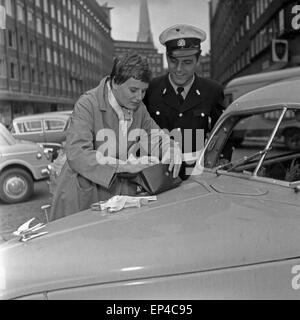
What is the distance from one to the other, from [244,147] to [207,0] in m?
0.83

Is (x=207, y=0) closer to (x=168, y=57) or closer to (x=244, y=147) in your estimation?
(x=168, y=57)

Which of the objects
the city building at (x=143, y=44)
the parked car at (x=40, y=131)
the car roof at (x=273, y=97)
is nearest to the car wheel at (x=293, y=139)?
the car roof at (x=273, y=97)

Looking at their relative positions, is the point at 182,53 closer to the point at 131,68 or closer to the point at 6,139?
the point at 131,68

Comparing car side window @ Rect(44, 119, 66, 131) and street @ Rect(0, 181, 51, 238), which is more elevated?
car side window @ Rect(44, 119, 66, 131)

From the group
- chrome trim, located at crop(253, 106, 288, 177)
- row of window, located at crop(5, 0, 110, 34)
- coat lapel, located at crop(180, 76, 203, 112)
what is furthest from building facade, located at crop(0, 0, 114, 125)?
chrome trim, located at crop(253, 106, 288, 177)

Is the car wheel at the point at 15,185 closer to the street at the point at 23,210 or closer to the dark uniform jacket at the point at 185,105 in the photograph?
the street at the point at 23,210

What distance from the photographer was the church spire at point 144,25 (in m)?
1.83

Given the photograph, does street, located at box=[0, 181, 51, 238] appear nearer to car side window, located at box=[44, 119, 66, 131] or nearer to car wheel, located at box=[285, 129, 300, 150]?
car side window, located at box=[44, 119, 66, 131]

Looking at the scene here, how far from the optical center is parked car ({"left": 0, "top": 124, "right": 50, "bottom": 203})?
7.35 m

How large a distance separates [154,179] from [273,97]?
2.25 feet

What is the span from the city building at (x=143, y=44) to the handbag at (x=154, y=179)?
20.1 inches

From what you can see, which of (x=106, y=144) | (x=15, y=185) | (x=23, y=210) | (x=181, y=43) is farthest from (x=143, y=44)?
(x=15, y=185)

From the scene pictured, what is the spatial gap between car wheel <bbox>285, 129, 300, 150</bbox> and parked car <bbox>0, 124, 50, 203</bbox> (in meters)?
5.94

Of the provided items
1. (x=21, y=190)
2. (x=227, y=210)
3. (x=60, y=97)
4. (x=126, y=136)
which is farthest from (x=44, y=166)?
(x=227, y=210)
